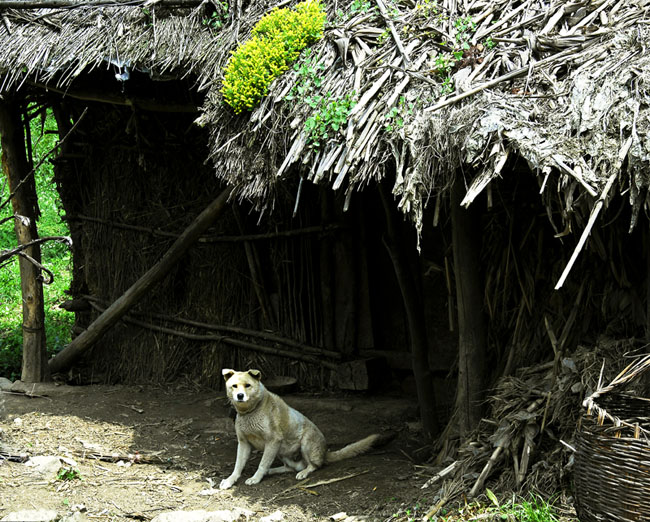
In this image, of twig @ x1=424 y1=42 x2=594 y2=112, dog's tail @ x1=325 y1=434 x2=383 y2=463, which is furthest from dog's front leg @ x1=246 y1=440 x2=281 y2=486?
twig @ x1=424 y1=42 x2=594 y2=112

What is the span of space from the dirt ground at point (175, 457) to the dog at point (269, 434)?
11 centimetres

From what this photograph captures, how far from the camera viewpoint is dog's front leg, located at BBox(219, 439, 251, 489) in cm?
554

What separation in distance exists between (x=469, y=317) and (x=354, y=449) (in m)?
1.50

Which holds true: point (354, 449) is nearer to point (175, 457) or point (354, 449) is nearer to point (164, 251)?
point (175, 457)

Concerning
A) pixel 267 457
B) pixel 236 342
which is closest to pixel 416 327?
pixel 267 457

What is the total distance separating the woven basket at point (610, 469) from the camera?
3615mm

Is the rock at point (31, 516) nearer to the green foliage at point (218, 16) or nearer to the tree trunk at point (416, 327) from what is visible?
the tree trunk at point (416, 327)

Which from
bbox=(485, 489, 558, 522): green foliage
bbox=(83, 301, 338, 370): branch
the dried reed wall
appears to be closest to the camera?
bbox=(485, 489, 558, 522): green foliage

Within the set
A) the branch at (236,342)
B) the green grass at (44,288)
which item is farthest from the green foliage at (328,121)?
the green grass at (44,288)

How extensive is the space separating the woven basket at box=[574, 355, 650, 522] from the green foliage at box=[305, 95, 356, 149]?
2.19 m

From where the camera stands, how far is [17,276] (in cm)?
1424

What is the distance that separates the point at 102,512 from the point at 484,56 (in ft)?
12.5

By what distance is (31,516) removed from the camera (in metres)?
4.43

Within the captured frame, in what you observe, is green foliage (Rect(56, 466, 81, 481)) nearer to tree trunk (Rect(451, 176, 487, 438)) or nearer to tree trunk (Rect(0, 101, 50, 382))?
tree trunk (Rect(0, 101, 50, 382))
